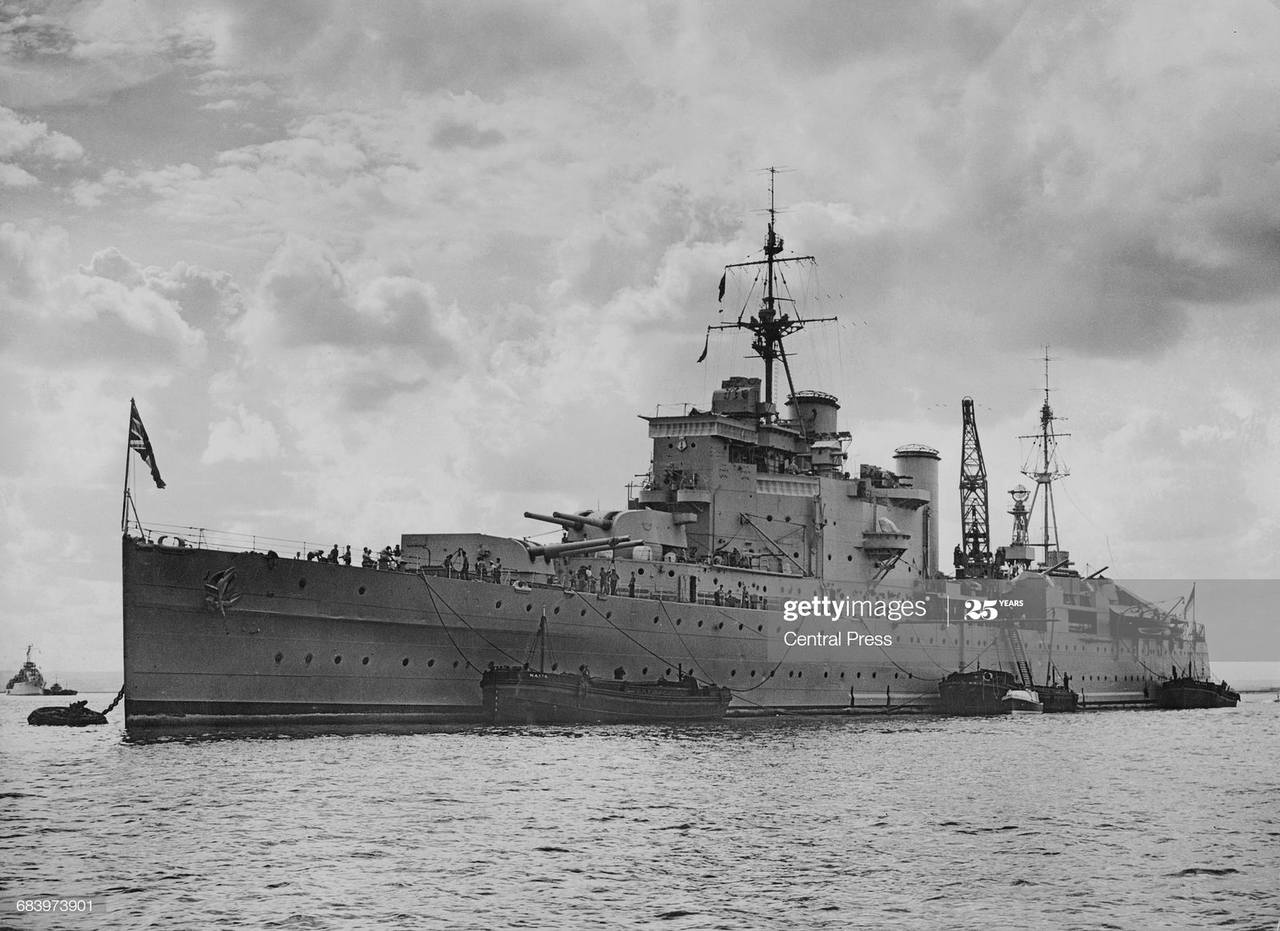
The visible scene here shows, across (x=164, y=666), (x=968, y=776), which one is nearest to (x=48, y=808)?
(x=164, y=666)

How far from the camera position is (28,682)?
11025cm

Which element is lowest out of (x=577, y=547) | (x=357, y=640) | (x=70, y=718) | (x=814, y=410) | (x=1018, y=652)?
(x=70, y=718)

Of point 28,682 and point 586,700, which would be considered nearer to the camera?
point 586,700

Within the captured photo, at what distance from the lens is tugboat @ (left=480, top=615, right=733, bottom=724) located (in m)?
37.8

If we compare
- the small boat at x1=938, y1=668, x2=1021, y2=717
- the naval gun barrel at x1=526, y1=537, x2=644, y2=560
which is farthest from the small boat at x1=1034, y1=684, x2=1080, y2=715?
the naval gun barrel at x1=526, y1=537, x2=644, y2=560

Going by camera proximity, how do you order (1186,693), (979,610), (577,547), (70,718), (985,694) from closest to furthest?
(577,547)
(70,718)
(985,694)
(979,610)
(1186,693)

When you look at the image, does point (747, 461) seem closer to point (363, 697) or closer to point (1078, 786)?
point (363, 697)

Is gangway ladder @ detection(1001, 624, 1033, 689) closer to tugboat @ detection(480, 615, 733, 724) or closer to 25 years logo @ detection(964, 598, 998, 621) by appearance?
25 years logo @ detection(964, 598, 998, 621)

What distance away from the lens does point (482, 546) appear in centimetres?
3978

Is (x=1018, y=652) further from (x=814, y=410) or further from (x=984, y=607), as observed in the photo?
(x=814, y=410)

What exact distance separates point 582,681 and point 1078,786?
14449 millimetres

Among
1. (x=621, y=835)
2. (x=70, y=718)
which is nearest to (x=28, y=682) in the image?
(x=70, y=718)

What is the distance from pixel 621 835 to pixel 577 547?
18.9 meters

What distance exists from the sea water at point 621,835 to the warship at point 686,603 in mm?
2142
